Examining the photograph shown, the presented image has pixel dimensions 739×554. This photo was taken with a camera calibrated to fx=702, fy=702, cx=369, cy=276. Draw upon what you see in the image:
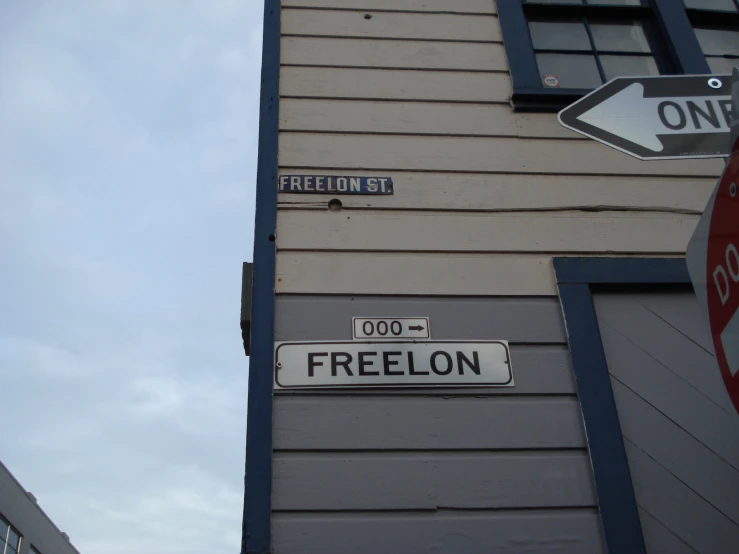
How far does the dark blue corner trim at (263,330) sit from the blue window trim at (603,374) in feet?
4.11

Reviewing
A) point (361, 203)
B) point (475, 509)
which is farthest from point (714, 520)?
point (361, 203)

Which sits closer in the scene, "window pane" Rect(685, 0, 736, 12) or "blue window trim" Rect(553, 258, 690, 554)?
"blue window trim" Rect(553, 258, 690, 554)

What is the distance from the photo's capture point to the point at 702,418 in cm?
287

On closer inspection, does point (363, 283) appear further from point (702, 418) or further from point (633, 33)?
point (633, 33)

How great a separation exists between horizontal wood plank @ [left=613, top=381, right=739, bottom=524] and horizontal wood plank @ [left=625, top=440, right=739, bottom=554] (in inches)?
1.3

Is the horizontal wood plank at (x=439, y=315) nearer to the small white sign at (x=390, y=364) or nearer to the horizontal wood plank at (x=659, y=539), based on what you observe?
the small white sign at (x=390, y=364)

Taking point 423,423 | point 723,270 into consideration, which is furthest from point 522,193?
point 723,270

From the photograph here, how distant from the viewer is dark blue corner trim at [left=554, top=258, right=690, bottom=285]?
320cm

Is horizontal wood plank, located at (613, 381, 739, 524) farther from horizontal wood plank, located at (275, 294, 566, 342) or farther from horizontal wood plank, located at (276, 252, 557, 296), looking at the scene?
horizontal wood plank, located at (276, 252, 557, 296)

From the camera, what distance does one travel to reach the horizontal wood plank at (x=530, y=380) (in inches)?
111

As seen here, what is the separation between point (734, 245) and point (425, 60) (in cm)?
289

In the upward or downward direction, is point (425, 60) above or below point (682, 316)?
above

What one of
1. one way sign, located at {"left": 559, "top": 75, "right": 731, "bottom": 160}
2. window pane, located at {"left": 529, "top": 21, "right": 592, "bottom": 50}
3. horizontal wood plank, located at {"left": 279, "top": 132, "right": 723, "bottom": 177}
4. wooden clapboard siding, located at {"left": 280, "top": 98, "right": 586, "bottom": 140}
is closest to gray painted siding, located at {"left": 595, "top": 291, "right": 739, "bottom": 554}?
horizontal wood plank, located at {"left": 279, "top": 132, "right": 723, "bottom": 177}

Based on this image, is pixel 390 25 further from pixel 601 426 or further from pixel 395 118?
pixel 601 426
